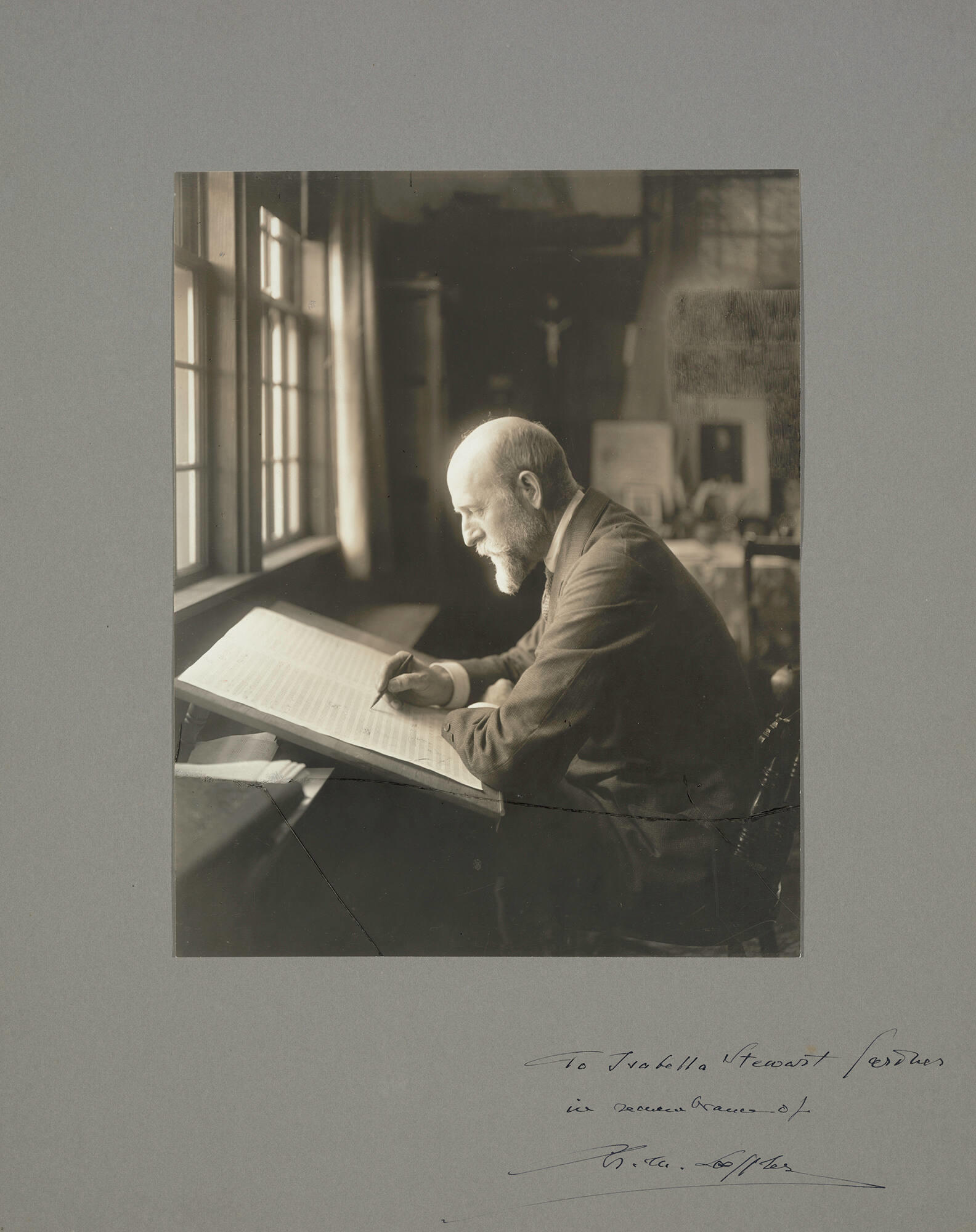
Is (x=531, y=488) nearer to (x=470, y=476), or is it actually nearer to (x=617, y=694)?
(x=470, y=476)

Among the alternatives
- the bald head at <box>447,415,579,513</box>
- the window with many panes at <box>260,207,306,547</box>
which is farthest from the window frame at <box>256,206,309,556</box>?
the bald head at <box>447,415,579,513</box>

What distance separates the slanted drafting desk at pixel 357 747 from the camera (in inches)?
57.9

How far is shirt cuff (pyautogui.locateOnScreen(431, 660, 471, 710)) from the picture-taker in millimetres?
1478

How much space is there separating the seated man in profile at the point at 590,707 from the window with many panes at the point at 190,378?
0.38 meters

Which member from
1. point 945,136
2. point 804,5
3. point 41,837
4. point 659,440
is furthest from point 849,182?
point 41,837

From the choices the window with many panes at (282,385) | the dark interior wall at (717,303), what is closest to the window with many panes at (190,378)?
the window with many panes at (282,385)

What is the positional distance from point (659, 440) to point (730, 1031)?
93 cm

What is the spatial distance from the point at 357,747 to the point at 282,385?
1.84ft

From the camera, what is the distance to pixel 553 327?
146 centimetres

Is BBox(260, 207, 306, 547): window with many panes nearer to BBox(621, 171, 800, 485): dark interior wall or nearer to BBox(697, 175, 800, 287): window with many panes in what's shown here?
BBox(621, 171, 800, 485): dark interior wall

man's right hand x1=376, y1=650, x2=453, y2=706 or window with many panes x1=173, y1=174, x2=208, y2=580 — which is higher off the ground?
window with many panes x1=173, y1=174, x2=208, y2=580

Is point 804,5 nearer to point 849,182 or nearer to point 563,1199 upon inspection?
point 849,182

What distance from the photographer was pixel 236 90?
151cm
